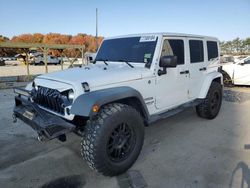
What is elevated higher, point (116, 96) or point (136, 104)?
point (116, 96)

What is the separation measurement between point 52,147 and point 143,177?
5.99 feet

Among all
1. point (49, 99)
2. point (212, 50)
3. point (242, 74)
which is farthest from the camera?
point (242, 74)

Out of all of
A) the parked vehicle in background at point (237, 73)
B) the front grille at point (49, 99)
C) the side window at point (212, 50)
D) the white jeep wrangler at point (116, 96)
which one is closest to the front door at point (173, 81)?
the white jeep wrangler at point (116, 96)

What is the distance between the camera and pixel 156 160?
3607mm

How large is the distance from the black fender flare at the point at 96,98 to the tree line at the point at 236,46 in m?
40.4

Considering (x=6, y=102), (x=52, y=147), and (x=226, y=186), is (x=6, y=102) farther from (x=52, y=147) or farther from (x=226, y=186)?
(x=226, y=186)

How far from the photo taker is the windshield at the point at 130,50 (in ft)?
12.9

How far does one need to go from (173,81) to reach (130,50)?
3.15 ft

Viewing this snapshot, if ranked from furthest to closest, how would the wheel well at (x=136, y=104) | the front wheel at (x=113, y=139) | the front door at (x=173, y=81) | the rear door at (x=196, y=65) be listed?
the rear door at (x=196, y=65) < the front door at (x=173, y=81) < the wheel well at (x=136, y=104) < the front wheel at (x=113, y=139)

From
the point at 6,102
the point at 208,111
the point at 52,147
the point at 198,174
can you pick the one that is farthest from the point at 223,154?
the point at 6,102

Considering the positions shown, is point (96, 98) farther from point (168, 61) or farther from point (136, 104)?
point (168, 61)

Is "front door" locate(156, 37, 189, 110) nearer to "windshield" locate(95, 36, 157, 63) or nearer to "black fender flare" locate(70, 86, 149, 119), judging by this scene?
"windshield" locate(95, 36, 157, 63)

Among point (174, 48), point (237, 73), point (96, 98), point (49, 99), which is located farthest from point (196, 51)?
point (237, 73)

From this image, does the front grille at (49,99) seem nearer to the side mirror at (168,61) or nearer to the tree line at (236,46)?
the side mirror at (168,61)
